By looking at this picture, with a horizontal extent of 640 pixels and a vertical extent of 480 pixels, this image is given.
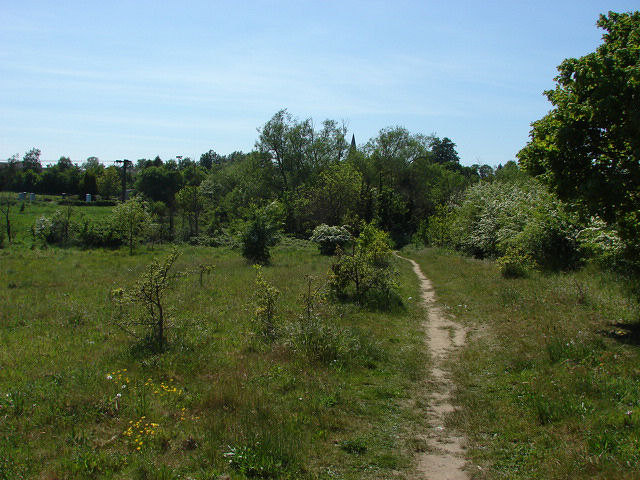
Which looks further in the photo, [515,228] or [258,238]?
[258,238]

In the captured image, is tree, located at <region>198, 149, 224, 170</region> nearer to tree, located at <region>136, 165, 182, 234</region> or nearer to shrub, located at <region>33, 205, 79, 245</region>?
tree, located at <region>136, 165, 182, 234</region>

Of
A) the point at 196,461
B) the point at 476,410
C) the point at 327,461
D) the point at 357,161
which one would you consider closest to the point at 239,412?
the point at 196,461

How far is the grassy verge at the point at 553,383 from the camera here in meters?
5.21

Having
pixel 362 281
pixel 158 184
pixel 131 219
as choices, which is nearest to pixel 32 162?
pixel 158 184

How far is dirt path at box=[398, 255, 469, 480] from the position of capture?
5330 mm

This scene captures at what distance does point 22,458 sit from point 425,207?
57.5m

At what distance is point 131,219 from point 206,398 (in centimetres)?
3315

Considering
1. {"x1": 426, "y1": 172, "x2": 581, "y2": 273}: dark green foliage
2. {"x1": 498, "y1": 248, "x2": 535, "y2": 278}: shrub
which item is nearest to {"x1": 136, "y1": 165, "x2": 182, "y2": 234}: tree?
{"x1": 426, "y1": 172, "x2": 581, "y2": 273}: dark green foliage

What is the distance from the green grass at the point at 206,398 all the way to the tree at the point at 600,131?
527cm

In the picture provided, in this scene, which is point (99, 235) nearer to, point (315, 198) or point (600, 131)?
point (315, 198)

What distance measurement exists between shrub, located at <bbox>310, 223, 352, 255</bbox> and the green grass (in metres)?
19.1

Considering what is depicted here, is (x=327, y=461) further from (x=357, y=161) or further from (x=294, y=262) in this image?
(x=357, y=161)

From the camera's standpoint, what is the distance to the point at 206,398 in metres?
7.14

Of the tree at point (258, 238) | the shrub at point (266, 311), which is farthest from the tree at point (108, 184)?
the shrub at point (266, 311)
